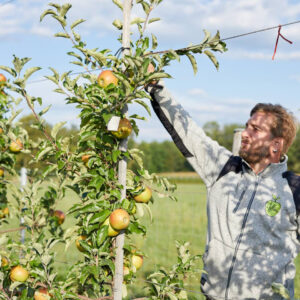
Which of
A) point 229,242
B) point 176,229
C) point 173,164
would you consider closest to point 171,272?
point 229,242

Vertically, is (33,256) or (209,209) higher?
(209,209)

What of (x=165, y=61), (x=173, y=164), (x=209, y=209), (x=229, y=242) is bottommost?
(x=173, y=164)

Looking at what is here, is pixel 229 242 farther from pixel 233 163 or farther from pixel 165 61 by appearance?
pixel 165 61

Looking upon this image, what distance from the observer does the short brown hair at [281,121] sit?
114 inches

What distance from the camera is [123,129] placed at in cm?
202

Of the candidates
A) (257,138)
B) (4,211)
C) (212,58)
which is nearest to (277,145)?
(257,138)

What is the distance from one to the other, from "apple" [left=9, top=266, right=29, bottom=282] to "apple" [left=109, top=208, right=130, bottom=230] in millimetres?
784

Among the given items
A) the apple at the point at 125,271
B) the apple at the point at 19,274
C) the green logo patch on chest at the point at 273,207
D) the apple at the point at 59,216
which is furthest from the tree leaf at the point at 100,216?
the apple at the point at 59,216

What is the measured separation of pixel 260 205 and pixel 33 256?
142 cm

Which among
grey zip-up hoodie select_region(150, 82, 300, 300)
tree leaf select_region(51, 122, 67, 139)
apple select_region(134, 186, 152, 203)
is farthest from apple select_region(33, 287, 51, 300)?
grey zip-up hoodie select_region(150, 82, 300, 300)

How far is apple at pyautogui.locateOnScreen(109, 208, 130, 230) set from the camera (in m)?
1.95

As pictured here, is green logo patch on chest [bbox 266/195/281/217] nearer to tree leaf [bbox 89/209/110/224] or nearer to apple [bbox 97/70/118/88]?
tree leaf [bbox 89/209/110/224]

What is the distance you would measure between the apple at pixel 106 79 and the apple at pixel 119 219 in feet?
2.01

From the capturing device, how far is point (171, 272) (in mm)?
2387
